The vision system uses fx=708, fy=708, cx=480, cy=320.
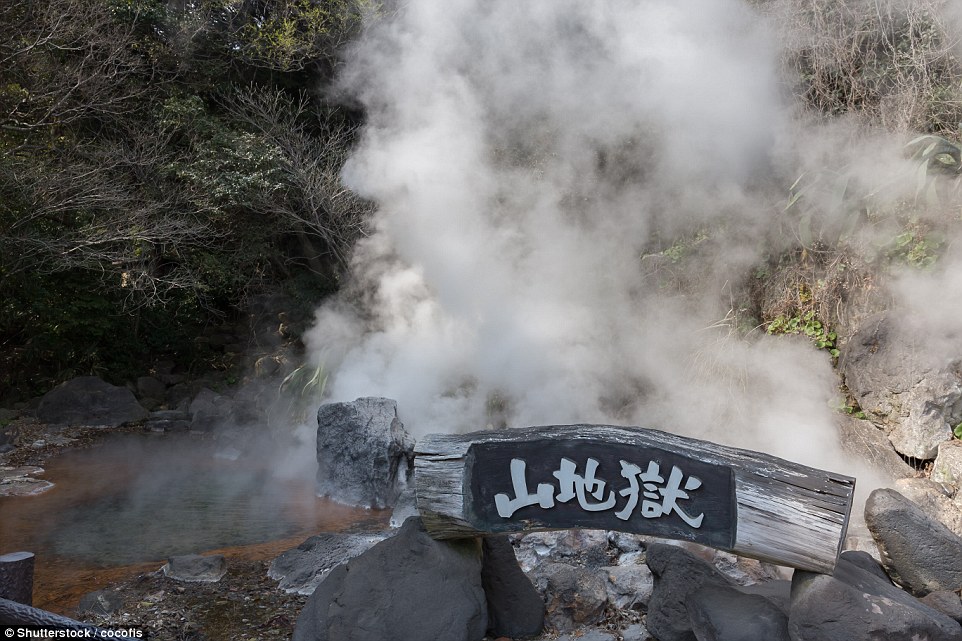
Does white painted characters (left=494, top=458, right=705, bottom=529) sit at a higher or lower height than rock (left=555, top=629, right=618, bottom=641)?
higher

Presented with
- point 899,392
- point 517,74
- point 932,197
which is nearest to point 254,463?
point 517,74

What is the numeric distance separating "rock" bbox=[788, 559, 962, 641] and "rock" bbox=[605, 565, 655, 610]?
0.89 m

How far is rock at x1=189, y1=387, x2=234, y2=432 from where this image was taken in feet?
27.8

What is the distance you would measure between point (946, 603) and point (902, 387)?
8.86 ft

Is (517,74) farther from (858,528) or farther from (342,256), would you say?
(858,528)

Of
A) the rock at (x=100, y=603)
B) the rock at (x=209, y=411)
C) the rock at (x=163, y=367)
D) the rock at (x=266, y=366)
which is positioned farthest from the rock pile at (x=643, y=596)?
the rock at (x=163, y=367)

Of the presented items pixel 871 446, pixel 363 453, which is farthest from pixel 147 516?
pixel 871 446

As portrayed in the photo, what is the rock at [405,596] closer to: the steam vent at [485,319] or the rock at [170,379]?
the steam vent at [485,319]

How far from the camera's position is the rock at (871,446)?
5.33m

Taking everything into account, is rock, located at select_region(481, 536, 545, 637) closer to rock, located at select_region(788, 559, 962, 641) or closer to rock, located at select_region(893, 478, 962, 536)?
rock, located at select_region(788, 559, 962, 641)

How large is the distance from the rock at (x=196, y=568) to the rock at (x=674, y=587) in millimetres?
2381

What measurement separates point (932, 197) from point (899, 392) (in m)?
1.55

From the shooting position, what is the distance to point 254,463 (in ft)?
23.3

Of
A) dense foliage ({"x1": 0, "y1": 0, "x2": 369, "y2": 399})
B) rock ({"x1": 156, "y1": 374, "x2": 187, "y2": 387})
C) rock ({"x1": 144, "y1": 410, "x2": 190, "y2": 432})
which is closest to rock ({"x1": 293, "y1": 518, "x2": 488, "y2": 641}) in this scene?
dense foliage ({"x1": 0, "y1": 0, "x2": 369, "y2": 399})
